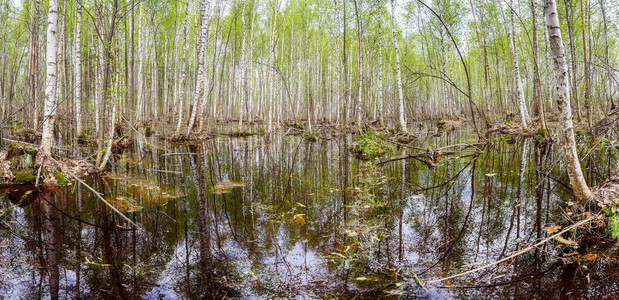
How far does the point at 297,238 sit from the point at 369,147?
7.35 meters

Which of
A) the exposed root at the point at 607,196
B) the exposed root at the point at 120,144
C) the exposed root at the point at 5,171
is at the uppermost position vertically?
Answer: the exposed root at the point at 120,144

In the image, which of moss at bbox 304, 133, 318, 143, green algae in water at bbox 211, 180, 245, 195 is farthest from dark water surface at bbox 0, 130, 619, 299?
moss at bbox 304, 133, 318, 143

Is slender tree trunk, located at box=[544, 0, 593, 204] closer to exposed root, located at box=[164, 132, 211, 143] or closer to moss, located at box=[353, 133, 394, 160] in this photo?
moss, located at box=[353, 133, 394, 160]

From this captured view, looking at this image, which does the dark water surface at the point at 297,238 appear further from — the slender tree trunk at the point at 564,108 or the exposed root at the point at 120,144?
the exposed root at the point at 120,144

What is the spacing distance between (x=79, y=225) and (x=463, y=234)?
4.86 m

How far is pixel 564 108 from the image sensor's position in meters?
3.63

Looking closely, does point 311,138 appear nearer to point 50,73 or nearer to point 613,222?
point 50,73

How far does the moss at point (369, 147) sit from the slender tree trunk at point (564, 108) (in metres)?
6.39

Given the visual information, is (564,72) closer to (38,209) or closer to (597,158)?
(597,158)

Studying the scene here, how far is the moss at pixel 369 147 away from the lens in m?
10.4

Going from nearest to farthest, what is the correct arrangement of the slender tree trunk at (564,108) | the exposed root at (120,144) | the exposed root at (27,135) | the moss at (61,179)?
the slender tree trunk at (564,108) → the moss at (61,179) → the exposed root at (120,144) → the exposed root at (27,135)

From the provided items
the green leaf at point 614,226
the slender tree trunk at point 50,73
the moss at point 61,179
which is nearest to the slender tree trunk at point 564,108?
the green leaf at point 614,226

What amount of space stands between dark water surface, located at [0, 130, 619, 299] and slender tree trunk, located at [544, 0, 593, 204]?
0.52 meters

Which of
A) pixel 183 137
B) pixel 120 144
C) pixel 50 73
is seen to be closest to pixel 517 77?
pixel 183 137
